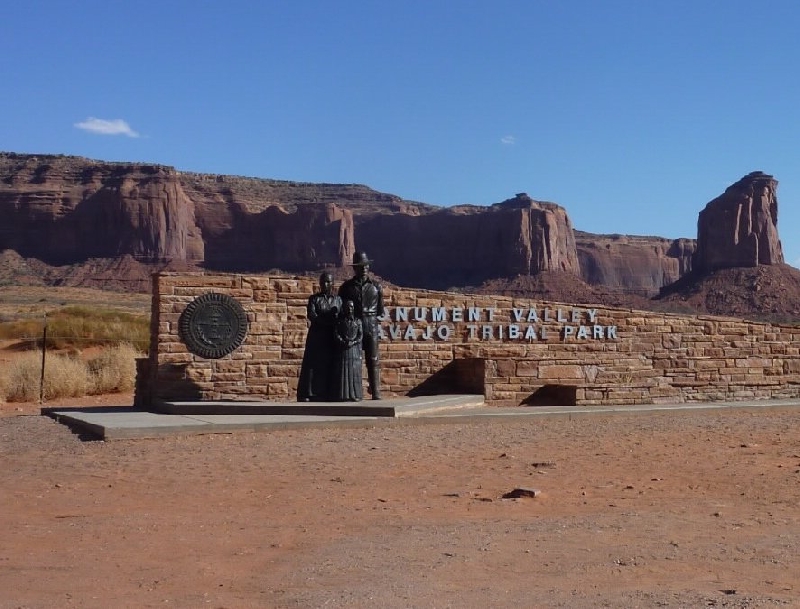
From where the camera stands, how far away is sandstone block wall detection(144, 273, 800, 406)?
15977 millimetres

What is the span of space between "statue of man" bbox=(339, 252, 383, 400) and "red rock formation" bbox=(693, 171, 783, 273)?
9360 centimetres

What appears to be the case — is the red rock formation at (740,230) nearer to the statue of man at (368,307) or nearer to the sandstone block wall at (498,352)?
the sandstone block wall at (498,352)

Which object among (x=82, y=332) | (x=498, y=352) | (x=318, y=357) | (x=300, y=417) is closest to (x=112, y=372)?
(x=318, y=357)

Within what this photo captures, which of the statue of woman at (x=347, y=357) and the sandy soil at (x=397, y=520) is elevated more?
the statue of woman at (x=347, y=357)

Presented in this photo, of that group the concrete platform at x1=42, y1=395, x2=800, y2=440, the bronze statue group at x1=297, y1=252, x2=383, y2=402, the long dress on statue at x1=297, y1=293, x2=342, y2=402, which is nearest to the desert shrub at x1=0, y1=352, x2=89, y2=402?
the concrete platform at x1=42, y1=395, x2=800, y2=440

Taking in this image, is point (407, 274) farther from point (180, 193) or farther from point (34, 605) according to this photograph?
point (34, 605)

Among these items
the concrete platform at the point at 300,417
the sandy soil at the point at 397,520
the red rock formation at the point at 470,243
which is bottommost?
the sandy soil at the point at 397,520

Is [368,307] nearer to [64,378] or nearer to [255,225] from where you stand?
[64,378]

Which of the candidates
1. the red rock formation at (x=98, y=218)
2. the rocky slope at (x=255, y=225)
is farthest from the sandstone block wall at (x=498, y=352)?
the rocky slope at (x=255, y=225)

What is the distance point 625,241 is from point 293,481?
461ft

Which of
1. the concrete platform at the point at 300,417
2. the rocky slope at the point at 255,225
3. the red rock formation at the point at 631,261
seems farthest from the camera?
the red rock formation at the point at 631,261

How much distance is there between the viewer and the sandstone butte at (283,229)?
10450cm

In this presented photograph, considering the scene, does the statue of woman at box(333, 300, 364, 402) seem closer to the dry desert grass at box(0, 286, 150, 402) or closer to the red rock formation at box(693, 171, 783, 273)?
the dry desert grass at box(0, 286, 150, 402)

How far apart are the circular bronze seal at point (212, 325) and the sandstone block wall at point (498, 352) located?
0.39 ft
